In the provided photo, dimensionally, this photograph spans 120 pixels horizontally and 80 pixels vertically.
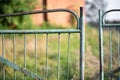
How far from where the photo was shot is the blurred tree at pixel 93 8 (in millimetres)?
14742

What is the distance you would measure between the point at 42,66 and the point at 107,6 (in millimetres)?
7194

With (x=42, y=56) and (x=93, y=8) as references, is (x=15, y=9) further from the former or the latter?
(x=93, y=8)

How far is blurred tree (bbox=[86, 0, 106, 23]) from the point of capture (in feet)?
48.4

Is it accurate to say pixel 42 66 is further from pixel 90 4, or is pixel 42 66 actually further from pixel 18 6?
pixel 90 4

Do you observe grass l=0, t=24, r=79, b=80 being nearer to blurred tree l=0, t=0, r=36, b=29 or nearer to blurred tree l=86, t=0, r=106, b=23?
blurred tree l=0, t=0, r=36, b=29

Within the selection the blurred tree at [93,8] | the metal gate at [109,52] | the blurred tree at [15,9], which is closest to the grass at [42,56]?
the blurred tree at [15,9]

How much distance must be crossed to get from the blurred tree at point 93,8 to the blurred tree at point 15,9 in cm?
498

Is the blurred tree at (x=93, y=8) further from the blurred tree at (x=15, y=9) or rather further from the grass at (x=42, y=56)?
the blurred tree at (x=15, y=9)

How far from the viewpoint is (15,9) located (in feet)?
31.8

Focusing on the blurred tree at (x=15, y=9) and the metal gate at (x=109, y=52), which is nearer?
the metal gate at (x=109, y=52)

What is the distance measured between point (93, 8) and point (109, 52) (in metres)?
5.89

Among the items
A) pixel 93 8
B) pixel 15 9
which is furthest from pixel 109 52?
pixel 93 8

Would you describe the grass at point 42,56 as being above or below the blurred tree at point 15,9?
below

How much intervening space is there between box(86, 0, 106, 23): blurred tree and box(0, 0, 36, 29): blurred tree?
16.4ft
